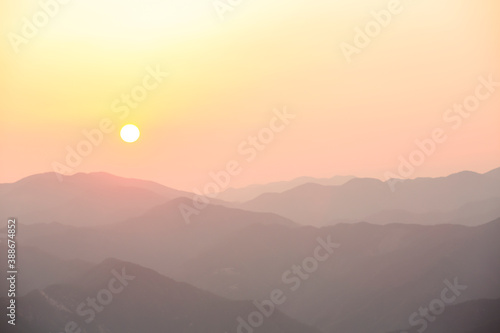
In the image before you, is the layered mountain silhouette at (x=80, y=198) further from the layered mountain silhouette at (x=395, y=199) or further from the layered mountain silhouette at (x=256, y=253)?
the layered mountain silhouette at (x=395, y=199)

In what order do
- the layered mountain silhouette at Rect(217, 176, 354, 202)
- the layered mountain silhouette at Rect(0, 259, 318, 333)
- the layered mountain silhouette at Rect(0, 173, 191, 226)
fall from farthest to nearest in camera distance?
the layered mountain silhouette at Rect(217, 176, 354, 202), the layered mountain silhouette at Rect(0, 173, 191, 226), the layered mountain silhouette at Rect(0, 259, 318, 333)

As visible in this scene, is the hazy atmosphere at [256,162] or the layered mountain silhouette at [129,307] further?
the hazy atmosphere at [256,162]

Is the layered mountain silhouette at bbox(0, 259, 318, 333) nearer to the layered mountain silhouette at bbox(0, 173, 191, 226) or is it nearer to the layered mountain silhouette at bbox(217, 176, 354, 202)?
the layered mountain silhouette at bbox(0, 173, 191, 226)

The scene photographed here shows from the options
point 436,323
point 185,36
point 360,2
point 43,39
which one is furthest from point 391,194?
point 43,39

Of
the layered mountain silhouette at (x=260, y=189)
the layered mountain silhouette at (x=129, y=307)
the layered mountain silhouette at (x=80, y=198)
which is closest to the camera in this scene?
the layered mountain silhouette at (x=129, y=307)

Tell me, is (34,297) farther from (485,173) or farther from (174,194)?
(485,173)

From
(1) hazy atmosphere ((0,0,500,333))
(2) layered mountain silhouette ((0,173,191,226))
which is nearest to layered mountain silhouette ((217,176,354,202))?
(1) hazy atmosphere ((0,0,500,333))

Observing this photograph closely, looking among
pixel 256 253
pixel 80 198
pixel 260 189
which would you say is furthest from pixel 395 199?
pixel 80 198

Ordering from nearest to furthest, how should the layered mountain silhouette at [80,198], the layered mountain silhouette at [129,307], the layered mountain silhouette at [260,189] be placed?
1. the layered mountain silhouette at [129,307]
2. the layered mountain silhouette at [80,198]
3. the layered mountain silhouette at [260,189]

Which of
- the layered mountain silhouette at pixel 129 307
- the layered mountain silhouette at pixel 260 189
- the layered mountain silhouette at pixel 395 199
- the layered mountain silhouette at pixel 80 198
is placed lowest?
the layered mountain silhouette at pixel 129 307

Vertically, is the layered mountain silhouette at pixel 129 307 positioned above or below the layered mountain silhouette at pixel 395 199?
below

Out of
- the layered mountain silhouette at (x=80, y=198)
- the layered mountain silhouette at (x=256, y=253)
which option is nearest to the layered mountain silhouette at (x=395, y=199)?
the layered mountain silhouette at (x=256, y=253)

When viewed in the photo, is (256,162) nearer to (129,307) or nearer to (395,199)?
(395,199)

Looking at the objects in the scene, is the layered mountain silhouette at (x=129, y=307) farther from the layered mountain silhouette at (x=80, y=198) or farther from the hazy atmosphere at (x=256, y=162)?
the layered mountain silhouette at (x=80, y=198)
